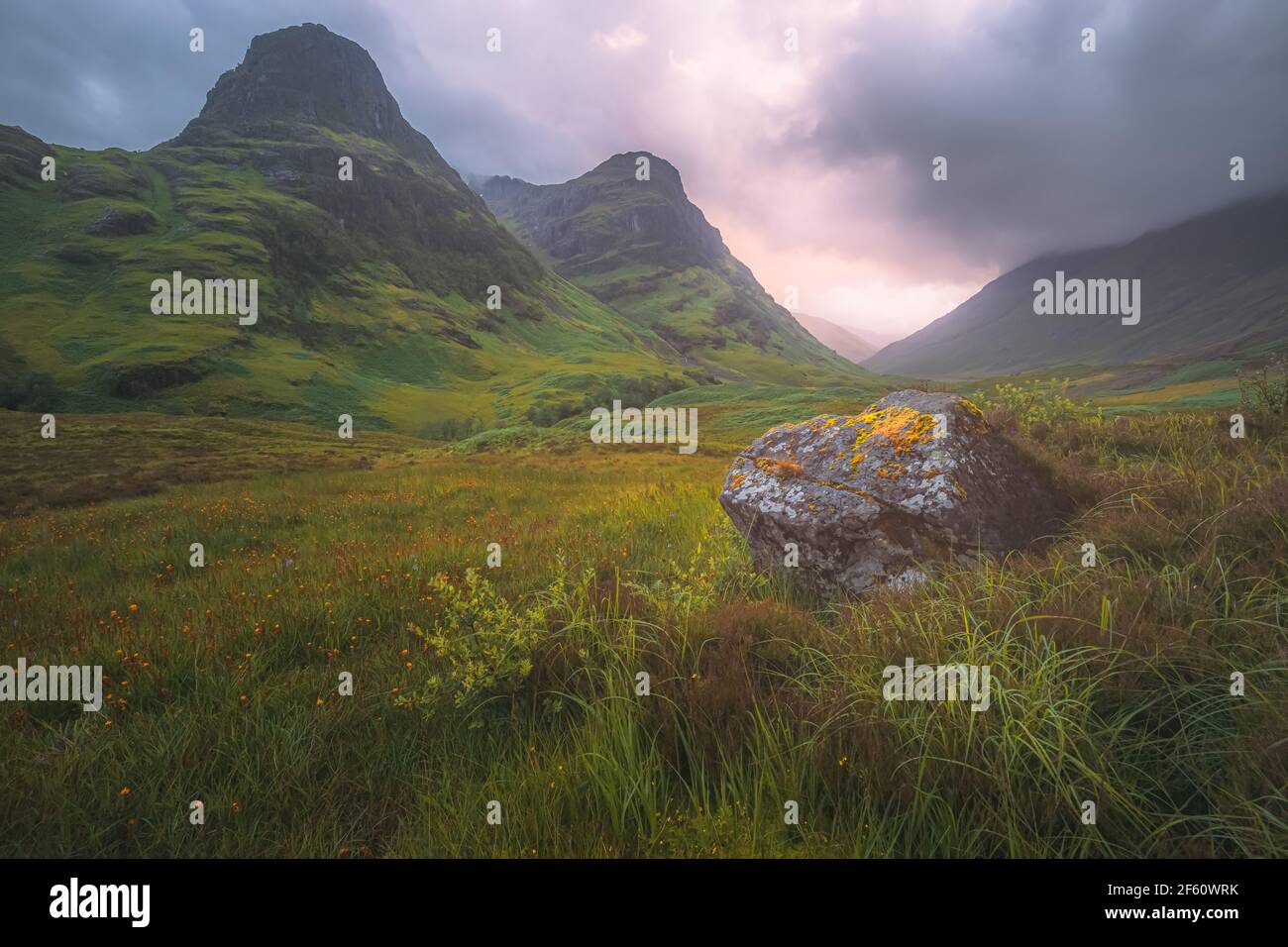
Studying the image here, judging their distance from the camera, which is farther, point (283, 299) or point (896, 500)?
point (283, 299)

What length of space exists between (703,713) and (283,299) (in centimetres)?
13608

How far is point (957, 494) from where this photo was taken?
449 centimetres

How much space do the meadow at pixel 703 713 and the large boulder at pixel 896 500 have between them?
315mm

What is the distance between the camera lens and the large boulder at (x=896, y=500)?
14.6 ft

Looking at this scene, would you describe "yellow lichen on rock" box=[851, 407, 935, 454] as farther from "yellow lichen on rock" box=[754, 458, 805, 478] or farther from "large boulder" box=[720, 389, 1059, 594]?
"yellow lichen on rock" box=[754, 458, 805, 478]

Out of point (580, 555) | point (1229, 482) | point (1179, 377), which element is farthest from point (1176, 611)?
point (1179, 377)

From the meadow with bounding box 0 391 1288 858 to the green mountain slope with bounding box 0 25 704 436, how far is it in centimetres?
6699

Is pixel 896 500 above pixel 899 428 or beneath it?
beneath

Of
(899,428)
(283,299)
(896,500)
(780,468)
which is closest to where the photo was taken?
(896,500)

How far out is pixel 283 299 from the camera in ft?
357

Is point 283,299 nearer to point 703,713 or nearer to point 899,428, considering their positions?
point 899,428

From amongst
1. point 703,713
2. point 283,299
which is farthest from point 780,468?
point 283,299

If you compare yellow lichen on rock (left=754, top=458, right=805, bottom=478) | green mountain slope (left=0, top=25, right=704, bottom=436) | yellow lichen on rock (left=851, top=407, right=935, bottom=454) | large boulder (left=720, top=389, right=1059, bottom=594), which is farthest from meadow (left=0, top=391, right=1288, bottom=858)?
green mountain slope (left=0, top=25, right=704, bottom=436)

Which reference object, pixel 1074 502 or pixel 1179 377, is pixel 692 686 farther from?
pixel 1179 377
